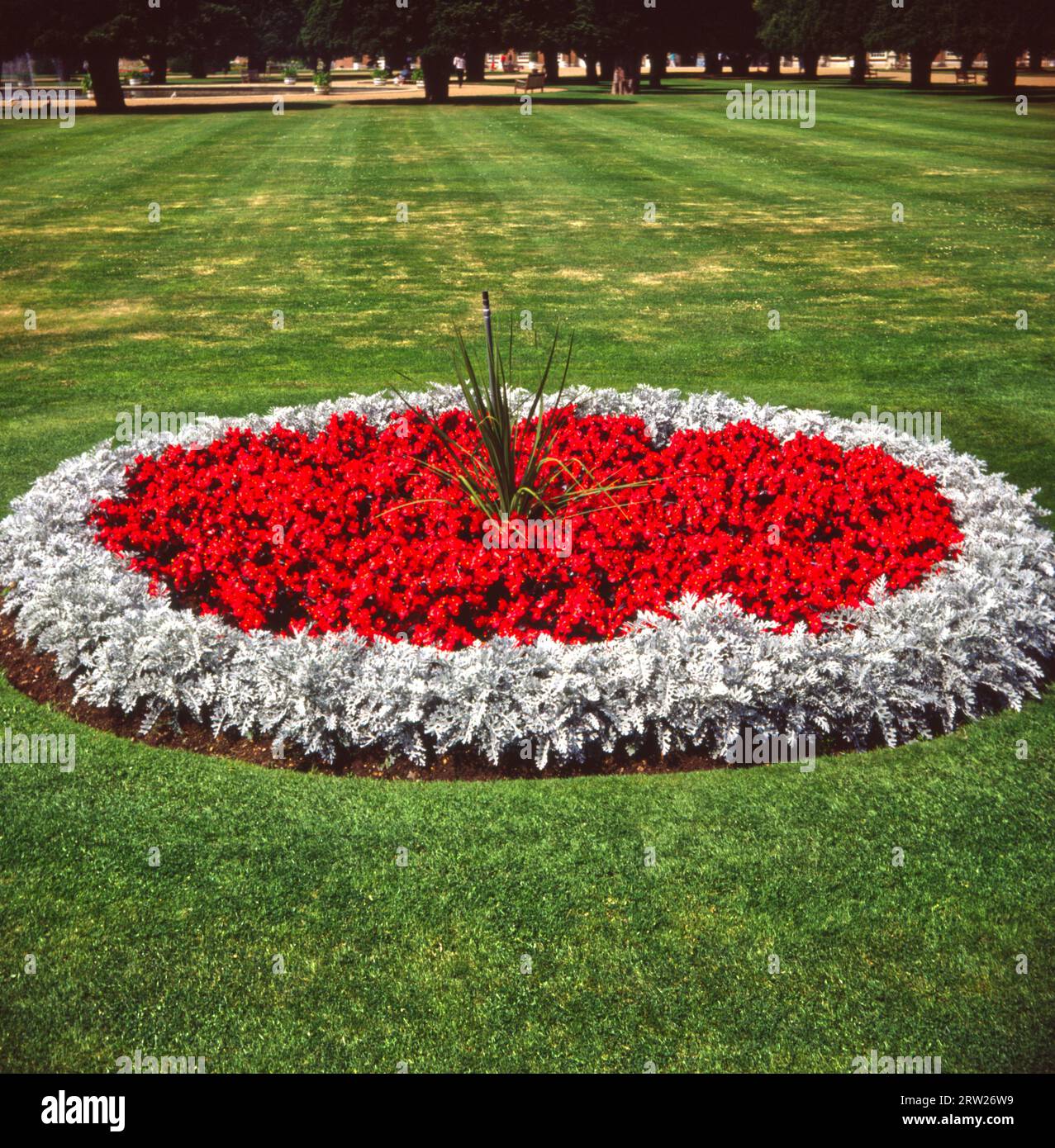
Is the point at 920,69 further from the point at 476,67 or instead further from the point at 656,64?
the point at 476,67

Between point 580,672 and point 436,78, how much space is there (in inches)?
1813

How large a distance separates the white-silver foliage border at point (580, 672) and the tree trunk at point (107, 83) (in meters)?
42.3

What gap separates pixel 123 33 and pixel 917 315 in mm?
35913

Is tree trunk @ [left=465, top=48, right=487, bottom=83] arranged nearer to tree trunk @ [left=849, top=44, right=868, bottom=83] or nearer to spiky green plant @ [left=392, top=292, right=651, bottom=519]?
tree trunk @ [left=849, top=44, right=868, bottom=83]

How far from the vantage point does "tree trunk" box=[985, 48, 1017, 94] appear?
45.7 meters

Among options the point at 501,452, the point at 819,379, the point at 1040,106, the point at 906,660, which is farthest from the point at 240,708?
the point at 1040,106

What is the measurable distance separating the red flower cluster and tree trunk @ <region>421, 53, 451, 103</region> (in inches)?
1654

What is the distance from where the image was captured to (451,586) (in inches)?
251

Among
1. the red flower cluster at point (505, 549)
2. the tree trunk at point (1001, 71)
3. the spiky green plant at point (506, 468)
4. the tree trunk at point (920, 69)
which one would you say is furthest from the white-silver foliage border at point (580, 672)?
the tree trunk at point (920, 69)

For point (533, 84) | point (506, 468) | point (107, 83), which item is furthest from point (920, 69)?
point (506, 468)

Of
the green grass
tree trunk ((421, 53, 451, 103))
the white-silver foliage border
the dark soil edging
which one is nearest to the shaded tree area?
tree trunk ((421, 53, 451, 103))

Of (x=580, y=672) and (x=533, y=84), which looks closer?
(x=580, y=672)

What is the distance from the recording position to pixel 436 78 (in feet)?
154

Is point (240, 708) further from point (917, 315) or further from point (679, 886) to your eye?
point (917, 315)
